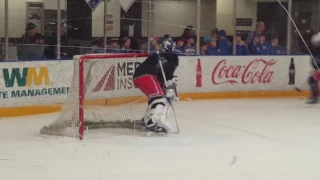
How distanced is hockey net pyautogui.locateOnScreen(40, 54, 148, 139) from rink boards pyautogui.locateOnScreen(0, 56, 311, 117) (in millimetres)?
13

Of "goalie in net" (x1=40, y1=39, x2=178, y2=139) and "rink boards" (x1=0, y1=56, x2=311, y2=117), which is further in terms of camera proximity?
"rink boards" (x1=0, y1=56, x2=311, y2=117)

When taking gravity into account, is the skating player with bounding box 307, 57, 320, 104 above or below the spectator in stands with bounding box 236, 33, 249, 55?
below

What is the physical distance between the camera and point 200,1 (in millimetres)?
11086

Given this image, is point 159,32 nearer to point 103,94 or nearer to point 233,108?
point 233,108

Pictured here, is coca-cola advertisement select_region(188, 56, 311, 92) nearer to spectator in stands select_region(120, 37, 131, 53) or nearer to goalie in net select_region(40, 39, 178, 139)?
spectator in stands select_region(120, 37, 131, 53)

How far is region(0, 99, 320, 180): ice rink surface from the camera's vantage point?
509 centimetres

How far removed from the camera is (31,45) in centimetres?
952

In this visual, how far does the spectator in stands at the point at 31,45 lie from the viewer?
9308 millimetres

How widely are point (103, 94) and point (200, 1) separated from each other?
12.6 ft

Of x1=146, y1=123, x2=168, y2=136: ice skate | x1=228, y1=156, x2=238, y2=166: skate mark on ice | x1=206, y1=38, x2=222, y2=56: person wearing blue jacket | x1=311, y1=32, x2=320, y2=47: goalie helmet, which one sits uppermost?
x1=311, y1=32, x2=320, y2=47: goalie helmet

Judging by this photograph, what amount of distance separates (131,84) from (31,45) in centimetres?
227

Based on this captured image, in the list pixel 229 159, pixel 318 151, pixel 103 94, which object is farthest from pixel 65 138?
pixel 318 151

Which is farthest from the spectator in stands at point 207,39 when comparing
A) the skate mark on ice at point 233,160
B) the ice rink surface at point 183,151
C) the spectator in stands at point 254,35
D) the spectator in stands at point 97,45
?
the skate mark on ice at point 233,160

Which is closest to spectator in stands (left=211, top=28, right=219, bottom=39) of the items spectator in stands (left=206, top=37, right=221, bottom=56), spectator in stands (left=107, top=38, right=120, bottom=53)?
spectator in stands (left=206, top=37, right=221, bottom=56)
